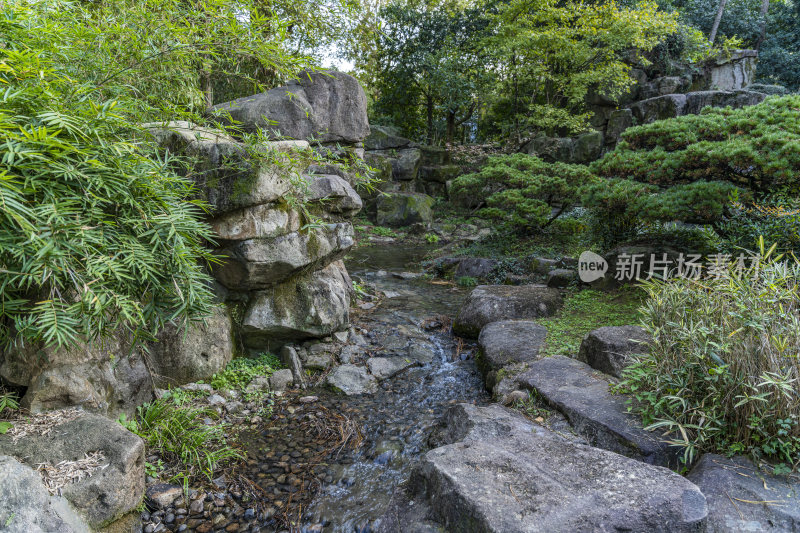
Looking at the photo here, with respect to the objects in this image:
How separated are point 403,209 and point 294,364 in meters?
11.5

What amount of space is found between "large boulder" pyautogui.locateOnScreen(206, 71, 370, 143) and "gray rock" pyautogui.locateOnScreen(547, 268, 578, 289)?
4.09m

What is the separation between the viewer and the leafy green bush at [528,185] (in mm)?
9227

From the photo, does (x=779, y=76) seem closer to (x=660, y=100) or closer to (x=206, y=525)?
(x=660, y=100)

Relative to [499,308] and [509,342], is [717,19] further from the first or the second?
[509,342]

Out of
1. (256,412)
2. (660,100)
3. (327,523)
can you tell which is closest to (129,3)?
(256,412)

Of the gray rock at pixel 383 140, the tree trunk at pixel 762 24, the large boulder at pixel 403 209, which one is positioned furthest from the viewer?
the gray rock at pixel 383 140

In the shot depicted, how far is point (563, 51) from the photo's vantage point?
41.9ft

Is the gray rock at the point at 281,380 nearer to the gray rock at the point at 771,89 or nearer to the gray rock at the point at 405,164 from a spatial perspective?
the gray rock at the point at 405,164

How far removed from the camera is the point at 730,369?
2.56m

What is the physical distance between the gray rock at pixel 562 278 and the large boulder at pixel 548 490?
4.83m

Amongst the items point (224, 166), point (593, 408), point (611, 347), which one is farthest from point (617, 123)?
point (224, 166)

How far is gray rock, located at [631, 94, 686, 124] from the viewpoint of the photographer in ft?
46.3

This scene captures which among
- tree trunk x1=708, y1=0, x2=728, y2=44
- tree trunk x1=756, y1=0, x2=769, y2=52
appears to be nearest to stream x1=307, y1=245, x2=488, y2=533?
tree trunk x1=708, y1=0, x2=728, y2=44

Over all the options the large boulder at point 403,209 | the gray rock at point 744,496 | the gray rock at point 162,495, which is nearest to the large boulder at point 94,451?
the gray rock at point 162,495
